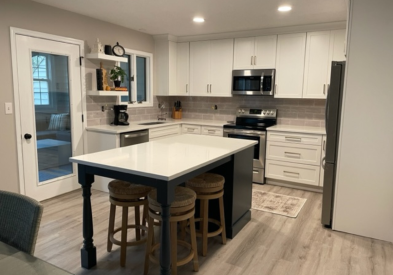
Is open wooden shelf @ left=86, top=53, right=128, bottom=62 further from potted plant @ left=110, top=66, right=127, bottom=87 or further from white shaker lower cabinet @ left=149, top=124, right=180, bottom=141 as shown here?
white shaker lower cabinet @ left=149, top=124, right=180, bottom=141

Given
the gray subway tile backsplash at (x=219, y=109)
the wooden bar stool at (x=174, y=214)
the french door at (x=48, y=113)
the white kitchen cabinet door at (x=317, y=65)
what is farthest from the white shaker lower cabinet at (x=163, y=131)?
the wooden bar stool at (x=174, y=214)

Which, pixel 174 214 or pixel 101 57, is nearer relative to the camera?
pixel 174 214

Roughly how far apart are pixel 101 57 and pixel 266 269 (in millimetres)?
3276

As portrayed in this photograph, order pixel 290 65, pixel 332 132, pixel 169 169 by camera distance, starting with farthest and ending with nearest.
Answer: pixel 290 65, pixel 332 132, pixel 169 169

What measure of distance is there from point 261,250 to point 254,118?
2.81 m

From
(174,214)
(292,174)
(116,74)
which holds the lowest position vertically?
(292,174)

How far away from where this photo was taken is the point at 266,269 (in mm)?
2379

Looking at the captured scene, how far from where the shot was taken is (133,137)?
164 inches

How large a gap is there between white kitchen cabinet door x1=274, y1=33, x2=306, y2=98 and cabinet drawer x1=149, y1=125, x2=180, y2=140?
1761 millimetres

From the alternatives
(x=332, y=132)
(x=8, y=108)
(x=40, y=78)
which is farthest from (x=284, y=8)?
(x=8, y=108)

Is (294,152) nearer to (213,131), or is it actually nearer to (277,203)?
(277,203)

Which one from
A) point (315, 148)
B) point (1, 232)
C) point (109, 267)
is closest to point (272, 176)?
point (315, 148)

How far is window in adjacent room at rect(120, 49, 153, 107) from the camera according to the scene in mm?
4969

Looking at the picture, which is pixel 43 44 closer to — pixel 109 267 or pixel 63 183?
pixel 63 183
